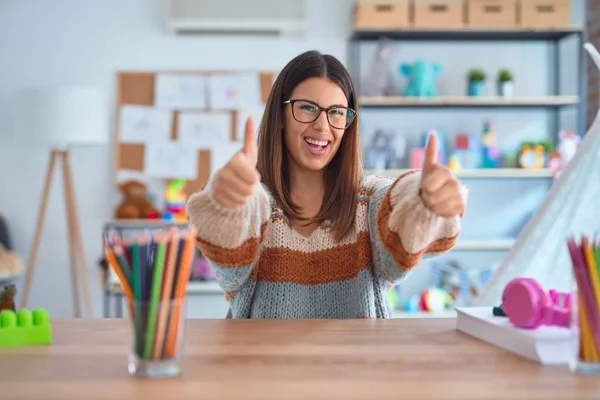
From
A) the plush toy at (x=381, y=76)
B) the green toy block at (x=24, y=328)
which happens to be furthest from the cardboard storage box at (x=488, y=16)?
the green toy block at (x=24, y=328)

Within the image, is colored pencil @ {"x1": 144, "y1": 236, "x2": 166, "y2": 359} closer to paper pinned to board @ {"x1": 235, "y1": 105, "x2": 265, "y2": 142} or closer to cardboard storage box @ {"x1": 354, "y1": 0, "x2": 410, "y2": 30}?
cardboard storage box @ {"x1": 354, "y1": 0, "x2": 410, "y2": 30}

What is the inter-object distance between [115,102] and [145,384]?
11.7 feet

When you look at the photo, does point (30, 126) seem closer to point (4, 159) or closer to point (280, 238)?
point (4, 159)

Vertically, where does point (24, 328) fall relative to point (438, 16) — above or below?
below

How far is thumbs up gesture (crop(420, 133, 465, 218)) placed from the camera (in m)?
1.22

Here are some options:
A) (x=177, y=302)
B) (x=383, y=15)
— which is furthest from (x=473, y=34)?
(x=177, y=302)

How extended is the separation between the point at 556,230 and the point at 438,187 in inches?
71.4

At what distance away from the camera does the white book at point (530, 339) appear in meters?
0.96

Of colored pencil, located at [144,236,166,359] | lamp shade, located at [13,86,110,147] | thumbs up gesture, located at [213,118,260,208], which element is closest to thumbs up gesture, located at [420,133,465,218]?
thumbs up gesture, located at [213,118,260,208]

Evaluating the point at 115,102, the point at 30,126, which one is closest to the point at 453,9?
the point at 115,102

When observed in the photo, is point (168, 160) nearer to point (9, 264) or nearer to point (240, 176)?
point (9, 264)

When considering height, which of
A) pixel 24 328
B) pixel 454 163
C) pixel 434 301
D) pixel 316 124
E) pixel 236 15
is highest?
pixel 236 15

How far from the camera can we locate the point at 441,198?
125cm

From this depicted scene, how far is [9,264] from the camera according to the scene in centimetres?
386
